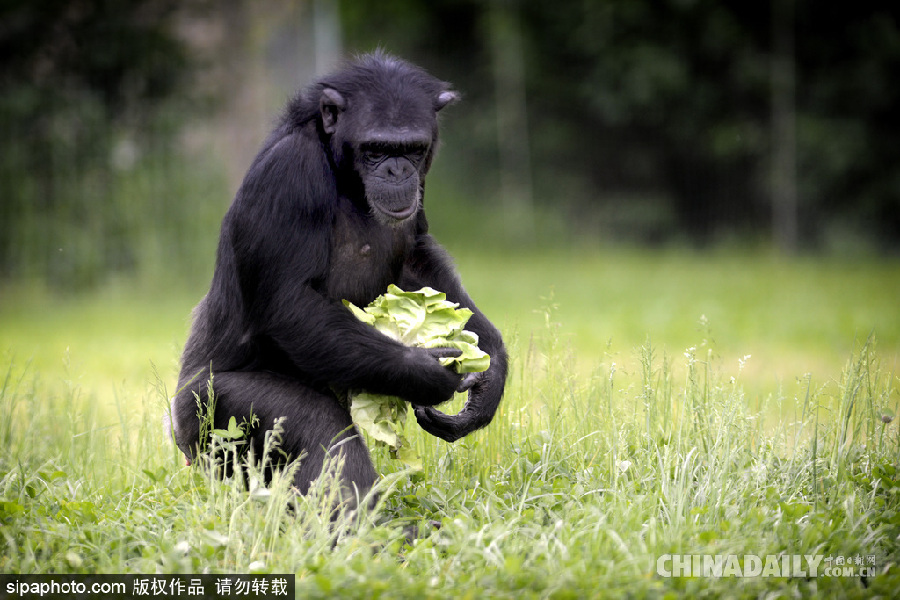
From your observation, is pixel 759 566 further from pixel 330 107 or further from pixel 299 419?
pixel 330 107

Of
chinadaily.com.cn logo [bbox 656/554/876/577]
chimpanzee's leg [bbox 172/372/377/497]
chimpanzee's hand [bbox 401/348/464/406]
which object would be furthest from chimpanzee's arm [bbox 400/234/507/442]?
chinadaily.com.cn logo [bbox 656/554/876/577]

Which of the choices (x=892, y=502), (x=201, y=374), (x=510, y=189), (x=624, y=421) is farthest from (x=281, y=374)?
(x=510, y=189)

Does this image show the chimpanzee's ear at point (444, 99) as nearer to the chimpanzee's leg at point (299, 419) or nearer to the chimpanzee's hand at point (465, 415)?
the chimpanzee's hand at point (465, 415)

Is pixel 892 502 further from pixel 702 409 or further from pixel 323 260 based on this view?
pixel 323 260

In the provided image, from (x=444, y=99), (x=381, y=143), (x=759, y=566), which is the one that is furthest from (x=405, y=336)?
(x=759, y=566)

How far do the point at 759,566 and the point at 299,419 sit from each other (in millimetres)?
2158

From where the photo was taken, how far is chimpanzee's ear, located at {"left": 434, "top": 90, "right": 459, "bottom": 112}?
506cm

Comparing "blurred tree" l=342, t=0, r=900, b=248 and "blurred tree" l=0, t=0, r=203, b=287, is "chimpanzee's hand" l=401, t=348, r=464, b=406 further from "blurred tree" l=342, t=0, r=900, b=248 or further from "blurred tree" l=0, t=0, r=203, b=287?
"blurred tree" l=342, t=0, r=900, b=248

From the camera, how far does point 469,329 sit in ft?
17.2

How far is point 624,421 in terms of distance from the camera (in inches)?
209

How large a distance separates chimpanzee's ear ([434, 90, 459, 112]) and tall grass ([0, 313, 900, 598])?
1.66m

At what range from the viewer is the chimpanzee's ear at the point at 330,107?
186 inches

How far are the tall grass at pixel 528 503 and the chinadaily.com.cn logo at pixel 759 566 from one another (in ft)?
0.13

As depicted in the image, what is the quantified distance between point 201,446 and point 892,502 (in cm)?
347
